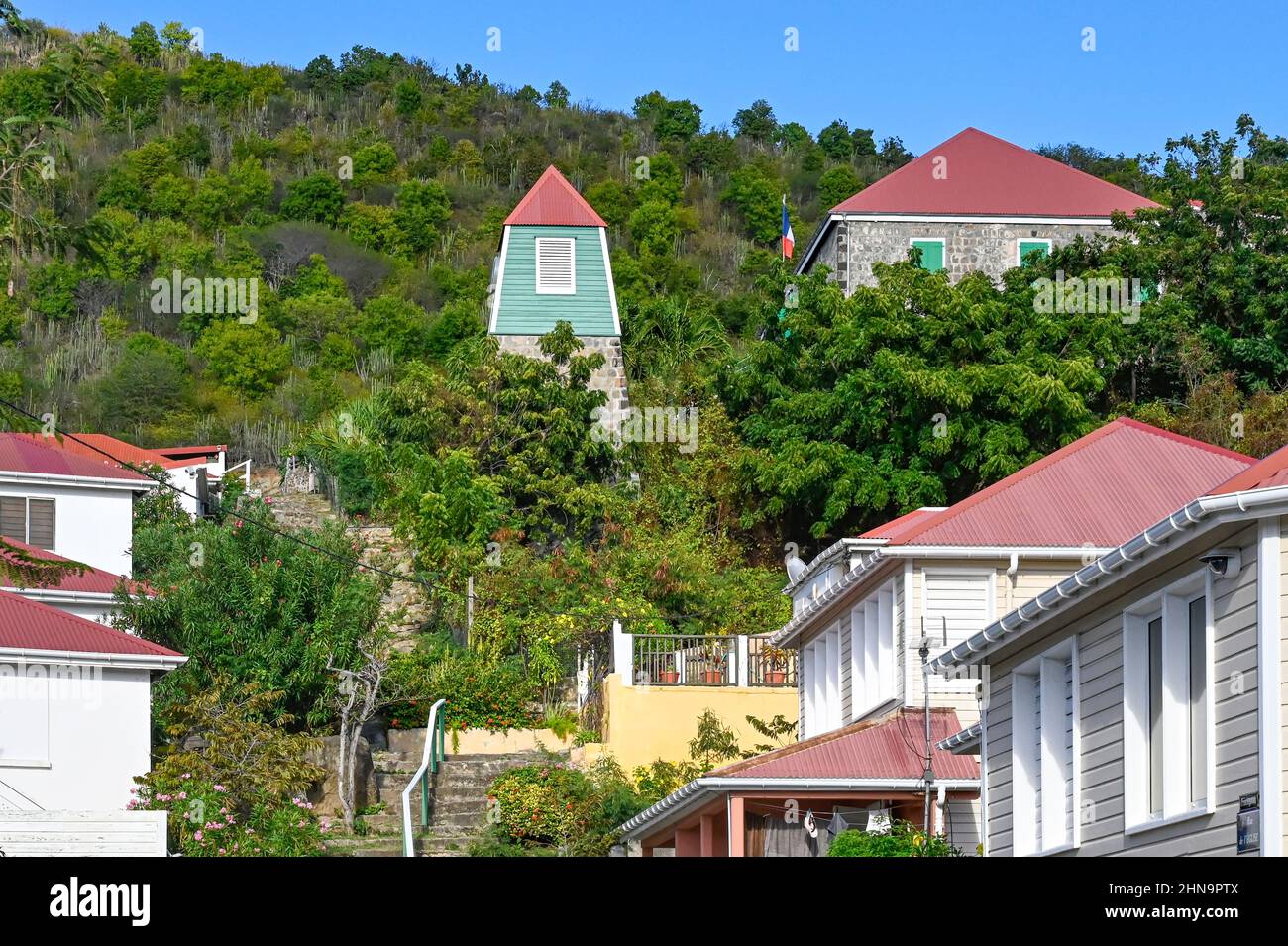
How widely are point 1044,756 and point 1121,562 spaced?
10.9 feet

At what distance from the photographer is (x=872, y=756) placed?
22797 mm

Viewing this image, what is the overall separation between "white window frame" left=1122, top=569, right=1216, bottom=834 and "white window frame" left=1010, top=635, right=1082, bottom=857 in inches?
45.2

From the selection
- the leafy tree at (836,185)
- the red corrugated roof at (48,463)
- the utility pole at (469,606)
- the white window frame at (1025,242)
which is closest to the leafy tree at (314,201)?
the leafy tree at (836,185)

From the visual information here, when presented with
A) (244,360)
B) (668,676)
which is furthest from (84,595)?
(244,360)

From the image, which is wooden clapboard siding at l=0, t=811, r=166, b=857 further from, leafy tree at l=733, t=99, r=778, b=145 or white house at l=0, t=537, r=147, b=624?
leafy tree at l=733, t=99, r=778, b=145

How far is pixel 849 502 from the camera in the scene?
3841 centimetres

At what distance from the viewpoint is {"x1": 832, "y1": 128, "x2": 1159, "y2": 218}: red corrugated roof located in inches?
1869

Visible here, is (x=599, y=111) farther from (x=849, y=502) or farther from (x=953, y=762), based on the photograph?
(x=953, y=762)

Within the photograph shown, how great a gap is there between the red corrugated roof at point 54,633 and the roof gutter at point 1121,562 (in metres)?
14.7

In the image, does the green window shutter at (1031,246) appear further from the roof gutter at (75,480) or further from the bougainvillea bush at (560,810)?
the bougainvillea bush at (560,810)

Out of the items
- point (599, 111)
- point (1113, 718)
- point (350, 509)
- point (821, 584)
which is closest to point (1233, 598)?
point (1113, 718)

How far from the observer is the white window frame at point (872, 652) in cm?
2455

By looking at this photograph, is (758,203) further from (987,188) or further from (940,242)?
(940,242)

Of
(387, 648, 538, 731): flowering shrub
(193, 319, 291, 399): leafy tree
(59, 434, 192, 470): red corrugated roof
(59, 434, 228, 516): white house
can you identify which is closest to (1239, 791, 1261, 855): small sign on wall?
(387, 648, 538, 731): flowering shrub
